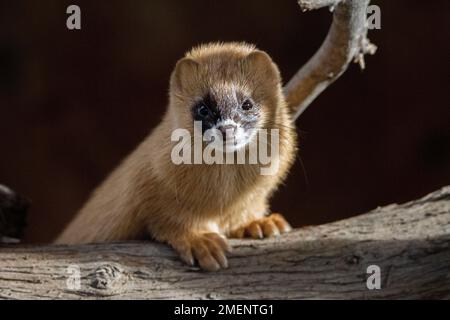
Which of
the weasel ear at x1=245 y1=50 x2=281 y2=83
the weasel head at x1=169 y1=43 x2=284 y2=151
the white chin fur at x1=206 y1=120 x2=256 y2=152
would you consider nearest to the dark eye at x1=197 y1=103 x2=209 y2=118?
the weasel head at x1=169 y1=43 x2=284 y2=151

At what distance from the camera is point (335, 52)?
3.74 m

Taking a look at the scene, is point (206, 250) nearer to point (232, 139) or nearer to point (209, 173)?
point (209, 173)

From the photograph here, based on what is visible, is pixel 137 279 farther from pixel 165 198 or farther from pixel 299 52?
pixel 299 52

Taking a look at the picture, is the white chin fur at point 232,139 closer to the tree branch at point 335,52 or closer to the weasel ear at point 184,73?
the weasel ear at point 184,73

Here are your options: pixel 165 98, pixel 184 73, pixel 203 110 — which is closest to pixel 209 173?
pixel 203 110

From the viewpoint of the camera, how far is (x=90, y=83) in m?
5.92

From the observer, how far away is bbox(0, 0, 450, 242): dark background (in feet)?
18.7

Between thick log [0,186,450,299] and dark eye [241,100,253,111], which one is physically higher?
dark eye [241,100,253,111]

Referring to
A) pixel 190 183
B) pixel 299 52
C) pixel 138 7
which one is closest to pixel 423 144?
pixel 299 52

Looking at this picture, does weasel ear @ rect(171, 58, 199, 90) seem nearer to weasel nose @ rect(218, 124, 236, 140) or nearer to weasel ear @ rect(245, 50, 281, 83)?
weasel ear @ rect(245, 50, 281, 83)

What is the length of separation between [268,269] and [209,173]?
1.74 ft

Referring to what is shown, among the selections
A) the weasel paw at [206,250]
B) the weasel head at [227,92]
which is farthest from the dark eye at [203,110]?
the weasel paw at [206,250]

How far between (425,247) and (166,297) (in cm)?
113

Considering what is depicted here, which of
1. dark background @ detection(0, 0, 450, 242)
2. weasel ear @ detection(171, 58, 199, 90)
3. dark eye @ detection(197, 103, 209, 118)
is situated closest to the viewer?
dark eye @ detection(197, 103, 209, 118)
